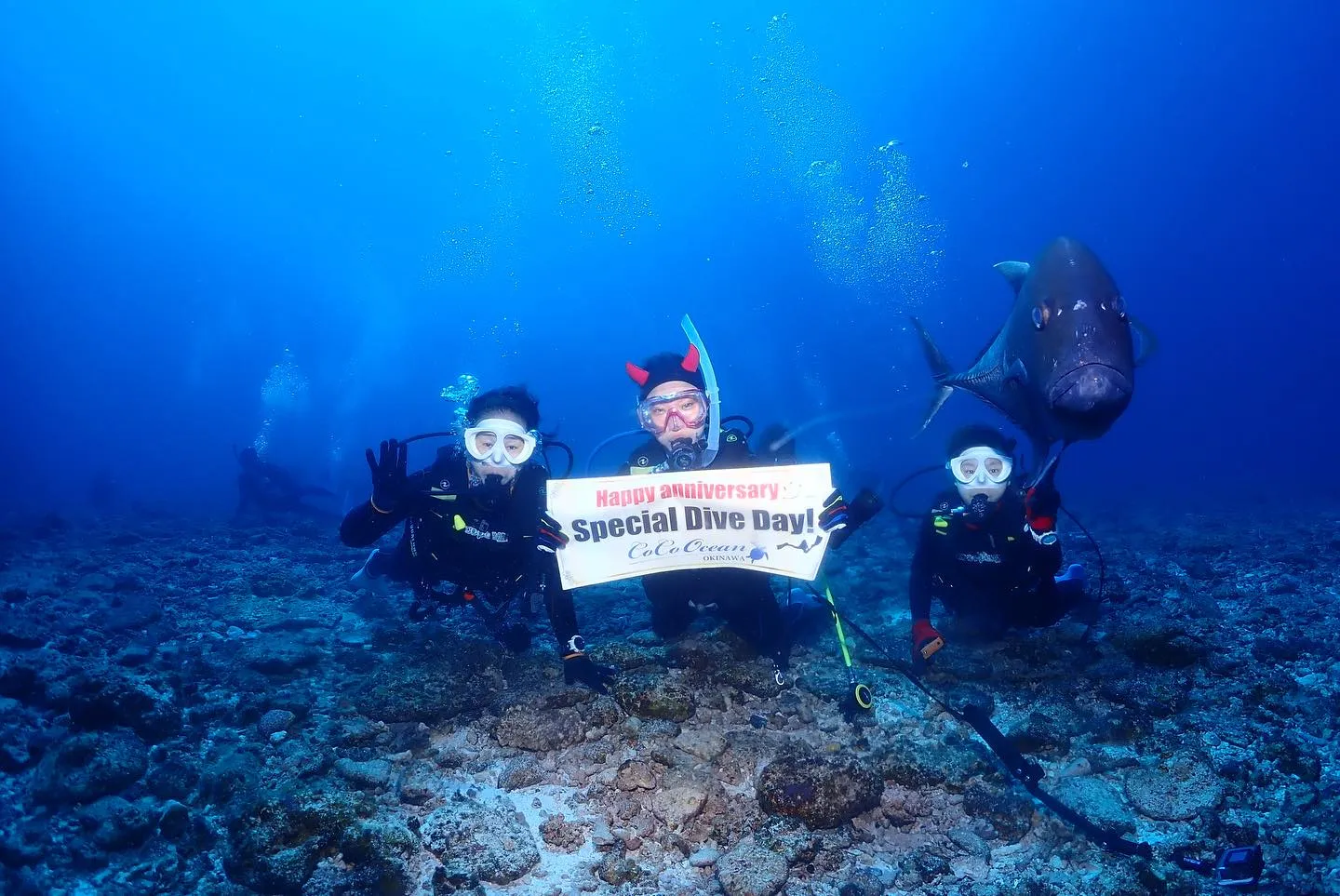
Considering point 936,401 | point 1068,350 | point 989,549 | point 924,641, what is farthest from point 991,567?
point 1068,350

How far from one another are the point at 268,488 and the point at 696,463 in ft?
57.7

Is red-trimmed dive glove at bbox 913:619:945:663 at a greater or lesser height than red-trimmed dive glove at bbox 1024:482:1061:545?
lesser

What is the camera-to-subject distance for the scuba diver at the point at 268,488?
58.3ft

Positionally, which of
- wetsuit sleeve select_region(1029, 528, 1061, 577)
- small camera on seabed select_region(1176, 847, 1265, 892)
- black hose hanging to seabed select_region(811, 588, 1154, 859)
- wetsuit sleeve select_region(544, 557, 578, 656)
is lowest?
small camera on seabed select_region(1176, 847, 1265, 892)

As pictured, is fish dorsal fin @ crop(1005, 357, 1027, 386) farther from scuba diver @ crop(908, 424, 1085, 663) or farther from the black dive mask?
the black dive mask

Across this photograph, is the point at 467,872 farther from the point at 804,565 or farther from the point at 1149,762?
the point at 1149,762

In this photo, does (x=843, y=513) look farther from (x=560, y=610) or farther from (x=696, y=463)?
(x=560, y=610)

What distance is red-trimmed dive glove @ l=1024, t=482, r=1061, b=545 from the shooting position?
538cm

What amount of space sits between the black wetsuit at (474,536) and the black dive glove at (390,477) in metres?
0.13

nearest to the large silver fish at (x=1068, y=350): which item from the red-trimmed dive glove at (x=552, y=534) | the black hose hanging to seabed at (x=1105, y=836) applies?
the black hose hanging to seabed at (x=1105, y=836)

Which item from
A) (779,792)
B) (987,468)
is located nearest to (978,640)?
(987,468)

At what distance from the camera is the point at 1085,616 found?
6.79 m

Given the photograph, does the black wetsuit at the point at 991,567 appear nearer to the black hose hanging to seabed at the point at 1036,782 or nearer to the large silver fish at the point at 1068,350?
the black hose hanging to seabed at the point at 1036,782

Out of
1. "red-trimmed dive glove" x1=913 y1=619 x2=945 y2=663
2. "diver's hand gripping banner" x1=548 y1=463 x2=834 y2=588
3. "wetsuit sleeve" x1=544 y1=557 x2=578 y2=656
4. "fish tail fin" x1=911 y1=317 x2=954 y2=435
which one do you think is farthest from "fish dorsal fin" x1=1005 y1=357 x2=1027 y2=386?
"wetsuit sleeve" x1=544 y1=557 x2=578 y2=656
